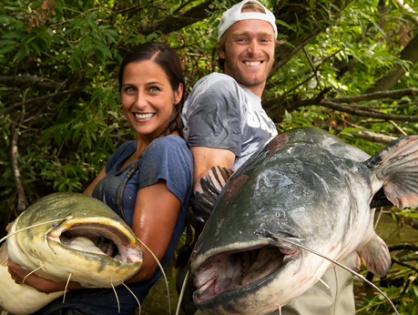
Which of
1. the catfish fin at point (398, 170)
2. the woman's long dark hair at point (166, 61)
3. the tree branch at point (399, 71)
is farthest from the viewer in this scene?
the tree branch at point (399, 71)

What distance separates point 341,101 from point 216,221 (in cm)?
284

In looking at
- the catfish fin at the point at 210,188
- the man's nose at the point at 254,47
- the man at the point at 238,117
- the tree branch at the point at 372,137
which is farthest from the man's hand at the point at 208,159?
the tree branch at the point at 372,137

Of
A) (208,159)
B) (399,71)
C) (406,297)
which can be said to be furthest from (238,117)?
(399,71)

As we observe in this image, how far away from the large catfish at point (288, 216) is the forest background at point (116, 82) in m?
1.49

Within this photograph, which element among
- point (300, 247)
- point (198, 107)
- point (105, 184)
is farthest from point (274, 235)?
point (105, 184)

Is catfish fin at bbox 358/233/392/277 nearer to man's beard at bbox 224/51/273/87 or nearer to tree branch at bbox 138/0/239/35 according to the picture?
man's beard at bbox 224/51/273/87

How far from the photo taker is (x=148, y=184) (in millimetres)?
1603

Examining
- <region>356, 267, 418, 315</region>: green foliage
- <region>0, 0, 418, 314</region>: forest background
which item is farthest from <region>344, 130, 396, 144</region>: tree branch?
<region>356, 267, 418, 315</region>: green foliage

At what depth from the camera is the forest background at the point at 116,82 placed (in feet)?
8.61

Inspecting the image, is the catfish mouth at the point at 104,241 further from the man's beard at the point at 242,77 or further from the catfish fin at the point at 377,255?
the man's beard at the point at 242,77

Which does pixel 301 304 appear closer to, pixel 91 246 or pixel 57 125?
pixel 91 246

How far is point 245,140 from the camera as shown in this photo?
1.78 meters

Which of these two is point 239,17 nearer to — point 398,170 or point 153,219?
point 153,219

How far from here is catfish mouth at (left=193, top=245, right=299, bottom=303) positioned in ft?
2.93
